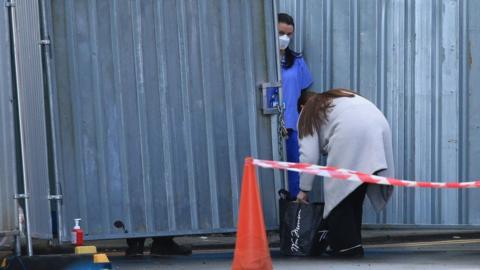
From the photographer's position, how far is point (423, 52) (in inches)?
367

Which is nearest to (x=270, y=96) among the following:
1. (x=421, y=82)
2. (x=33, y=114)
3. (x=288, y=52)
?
(x=288, y=52)

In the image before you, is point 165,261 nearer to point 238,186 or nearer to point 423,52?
point 238,186

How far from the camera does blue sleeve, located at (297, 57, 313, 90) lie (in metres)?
9.51

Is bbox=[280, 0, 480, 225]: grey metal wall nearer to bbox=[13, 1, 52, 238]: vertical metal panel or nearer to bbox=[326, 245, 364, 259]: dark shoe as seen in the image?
bbox=[326, 245, 364, 259]: dark shoe

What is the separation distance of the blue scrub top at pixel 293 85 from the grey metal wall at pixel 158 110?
903mm

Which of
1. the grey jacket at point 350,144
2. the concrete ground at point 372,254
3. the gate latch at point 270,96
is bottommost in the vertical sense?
the concrete ground at point 372,254

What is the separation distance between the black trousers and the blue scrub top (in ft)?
3.69

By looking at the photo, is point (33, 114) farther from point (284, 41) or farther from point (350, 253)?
point (350, 253)

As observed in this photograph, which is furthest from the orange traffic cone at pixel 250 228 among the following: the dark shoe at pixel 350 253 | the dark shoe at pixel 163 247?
the dark shoe at pixel 163 247

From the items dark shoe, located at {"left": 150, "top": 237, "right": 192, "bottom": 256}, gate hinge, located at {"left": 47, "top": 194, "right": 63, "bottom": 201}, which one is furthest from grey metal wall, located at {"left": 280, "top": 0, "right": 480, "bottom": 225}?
gate hinge, located at {"left": 47, "top": 194, "right": 63, "bottom": 201}

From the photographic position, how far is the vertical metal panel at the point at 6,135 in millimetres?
7934

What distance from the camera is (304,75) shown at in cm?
954

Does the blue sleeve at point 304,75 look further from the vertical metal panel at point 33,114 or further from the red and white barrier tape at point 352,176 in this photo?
the vertical metal panel at point 33,114

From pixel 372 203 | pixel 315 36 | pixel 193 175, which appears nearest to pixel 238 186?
pixel 193 175
